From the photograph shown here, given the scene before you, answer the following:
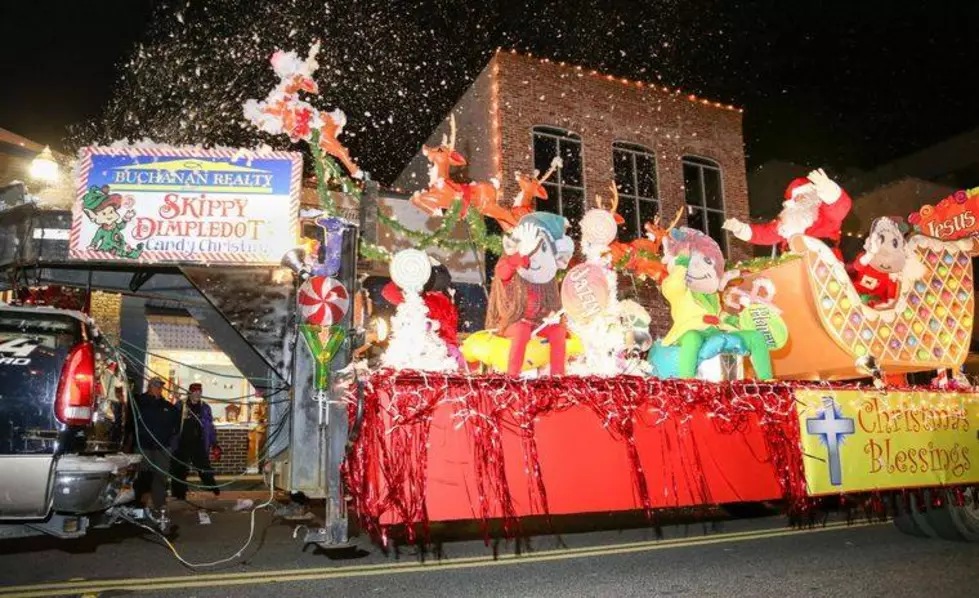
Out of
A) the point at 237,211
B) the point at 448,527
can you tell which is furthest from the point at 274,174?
the point at 448,527

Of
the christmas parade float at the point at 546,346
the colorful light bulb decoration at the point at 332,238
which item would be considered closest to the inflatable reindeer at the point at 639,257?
the christmas parade float at the point at 546,346

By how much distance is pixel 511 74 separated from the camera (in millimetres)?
13570

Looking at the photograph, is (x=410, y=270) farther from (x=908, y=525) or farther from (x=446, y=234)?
(x=908, y=525)

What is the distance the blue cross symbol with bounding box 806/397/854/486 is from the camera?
5.52 meters

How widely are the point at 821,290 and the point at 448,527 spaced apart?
4.89 m

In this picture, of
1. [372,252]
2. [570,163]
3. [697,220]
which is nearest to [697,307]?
[372,252]

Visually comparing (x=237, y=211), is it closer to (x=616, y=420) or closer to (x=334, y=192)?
(x=334, y=192)

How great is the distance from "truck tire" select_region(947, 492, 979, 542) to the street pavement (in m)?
0.14

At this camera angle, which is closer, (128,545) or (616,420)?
(616,420)

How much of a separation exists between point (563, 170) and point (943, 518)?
926cm

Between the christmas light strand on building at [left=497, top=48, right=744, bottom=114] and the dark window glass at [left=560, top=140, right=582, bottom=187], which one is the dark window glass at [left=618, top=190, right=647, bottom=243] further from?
the christmas light strand on building at [left=497, top=48, right=744, bottom=114]

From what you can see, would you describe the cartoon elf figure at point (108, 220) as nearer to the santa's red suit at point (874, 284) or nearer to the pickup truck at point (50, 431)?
the pickup truck at point (50, 431)

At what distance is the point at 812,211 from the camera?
23.6 feet

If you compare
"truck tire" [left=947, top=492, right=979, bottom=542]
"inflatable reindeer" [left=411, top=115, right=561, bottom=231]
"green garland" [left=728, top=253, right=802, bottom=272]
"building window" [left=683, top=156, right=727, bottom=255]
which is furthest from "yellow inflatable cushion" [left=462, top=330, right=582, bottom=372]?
"building window" [left=683, top=156, right=727, bottom=255]
